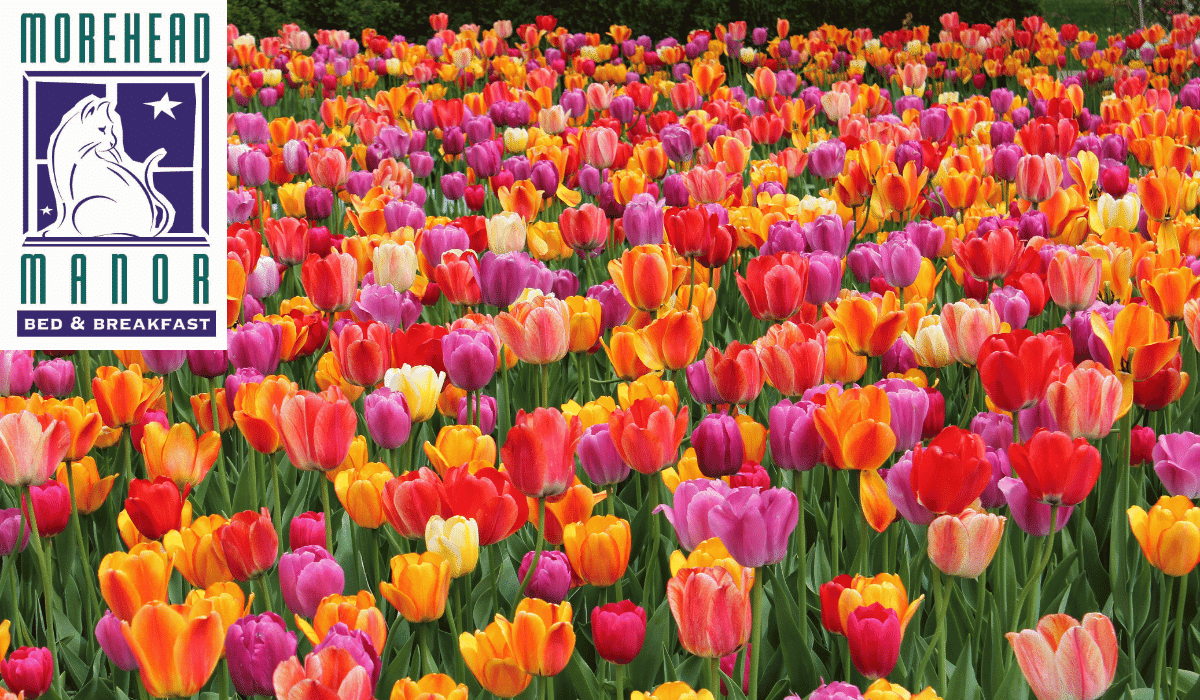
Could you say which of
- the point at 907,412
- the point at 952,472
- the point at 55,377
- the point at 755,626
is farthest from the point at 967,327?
the point at 55,377

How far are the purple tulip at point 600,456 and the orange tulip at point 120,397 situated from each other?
85 centimetres

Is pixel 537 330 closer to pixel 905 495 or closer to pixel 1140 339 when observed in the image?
pixel 905 495

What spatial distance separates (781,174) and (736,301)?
0.92m

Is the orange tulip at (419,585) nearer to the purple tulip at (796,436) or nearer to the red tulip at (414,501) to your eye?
the red tulip at (414,501)

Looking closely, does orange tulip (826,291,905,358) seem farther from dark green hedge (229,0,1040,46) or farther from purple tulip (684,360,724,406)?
dark green hedge (229,0,1040,46)

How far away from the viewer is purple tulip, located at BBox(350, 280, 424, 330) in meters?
2.72

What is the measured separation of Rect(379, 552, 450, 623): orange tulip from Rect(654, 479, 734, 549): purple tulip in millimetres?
294

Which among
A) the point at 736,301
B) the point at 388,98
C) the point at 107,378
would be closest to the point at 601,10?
the point at 388,98

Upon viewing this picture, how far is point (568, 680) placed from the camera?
168cm

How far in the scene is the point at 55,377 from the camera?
240cm

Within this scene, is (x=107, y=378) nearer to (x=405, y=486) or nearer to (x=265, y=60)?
(x=405, y=486)

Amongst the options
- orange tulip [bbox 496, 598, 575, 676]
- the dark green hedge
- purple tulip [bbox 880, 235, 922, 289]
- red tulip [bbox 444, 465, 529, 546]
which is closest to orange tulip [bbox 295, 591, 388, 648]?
orange tulip [bbox 496, 598, 575, 676]

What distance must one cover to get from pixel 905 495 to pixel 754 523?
11.0 inches

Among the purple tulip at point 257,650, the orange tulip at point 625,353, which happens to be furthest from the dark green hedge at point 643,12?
the purple tulip at point 257,650
